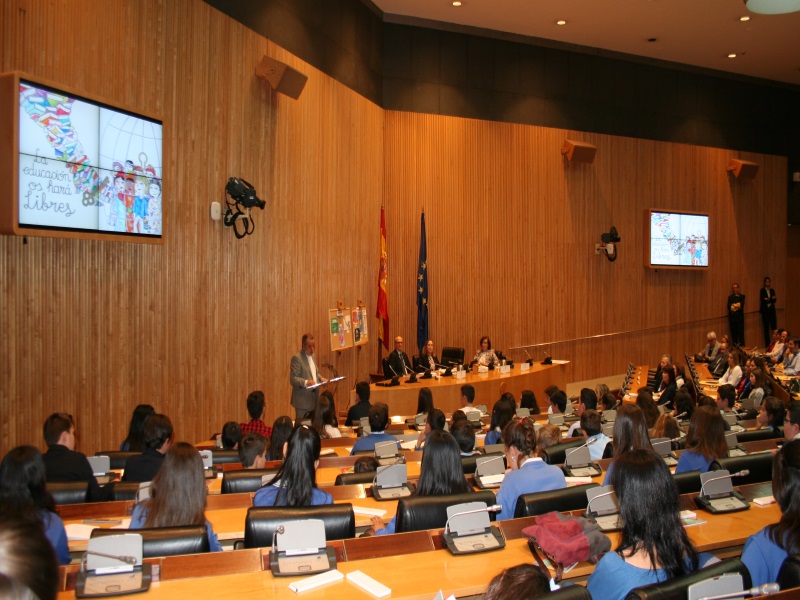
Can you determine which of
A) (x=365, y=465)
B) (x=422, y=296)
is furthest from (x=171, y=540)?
(x=422, y=296)

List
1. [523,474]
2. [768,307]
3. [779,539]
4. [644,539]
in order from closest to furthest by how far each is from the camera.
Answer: [644,539] < [779,539] < [523,474] < [768,307]

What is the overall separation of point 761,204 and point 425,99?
34.3 ft

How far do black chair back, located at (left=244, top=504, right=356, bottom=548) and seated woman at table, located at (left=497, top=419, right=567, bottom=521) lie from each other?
39.8 inches

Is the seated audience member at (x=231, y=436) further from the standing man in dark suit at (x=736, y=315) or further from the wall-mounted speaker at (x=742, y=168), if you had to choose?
the wall-mounted speaker at (x=742, y=168)

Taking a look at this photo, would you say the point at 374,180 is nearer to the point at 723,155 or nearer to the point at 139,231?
the point at 139,231

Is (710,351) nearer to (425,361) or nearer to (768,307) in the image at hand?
(768,307)

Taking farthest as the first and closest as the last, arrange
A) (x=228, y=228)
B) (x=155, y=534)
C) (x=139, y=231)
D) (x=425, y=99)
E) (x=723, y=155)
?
(x=723, y=155)
(x=425, y=99)
(x=228, y=228)
(x=139, y=231)
(x=155, y=534)

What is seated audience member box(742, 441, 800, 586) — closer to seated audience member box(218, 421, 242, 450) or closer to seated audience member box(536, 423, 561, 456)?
seated audience member box(536, 423, 561, 456)

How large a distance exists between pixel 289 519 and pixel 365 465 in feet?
5.83

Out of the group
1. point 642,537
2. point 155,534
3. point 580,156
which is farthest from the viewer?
point 580,156

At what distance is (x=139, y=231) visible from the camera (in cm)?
703

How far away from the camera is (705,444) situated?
186 inches

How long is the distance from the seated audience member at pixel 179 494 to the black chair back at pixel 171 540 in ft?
0.62

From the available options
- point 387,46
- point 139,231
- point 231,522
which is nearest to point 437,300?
point 387,46
